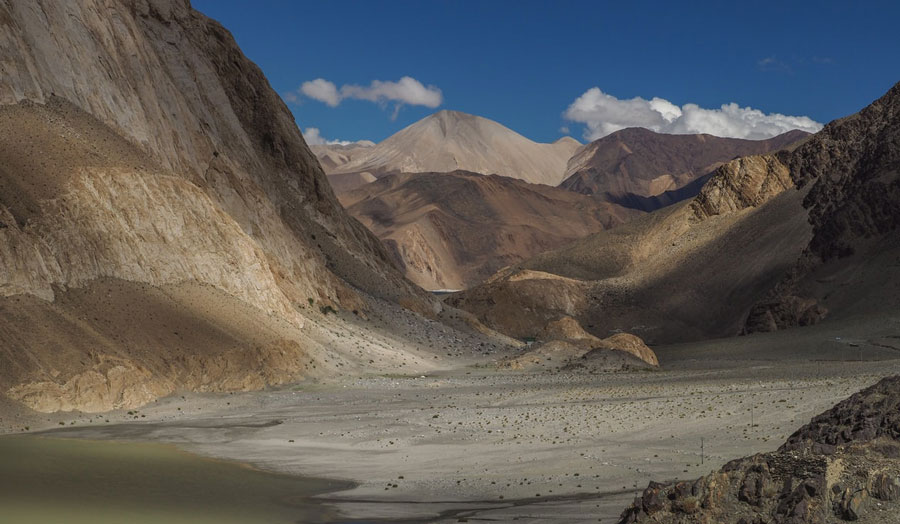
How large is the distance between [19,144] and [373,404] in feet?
50.4

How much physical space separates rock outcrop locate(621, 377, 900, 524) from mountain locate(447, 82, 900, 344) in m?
45.2

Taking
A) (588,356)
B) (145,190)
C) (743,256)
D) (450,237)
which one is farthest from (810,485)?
(450,237)

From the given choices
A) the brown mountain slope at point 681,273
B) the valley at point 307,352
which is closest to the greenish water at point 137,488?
the valley at point 307,352

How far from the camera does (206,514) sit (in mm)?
17609

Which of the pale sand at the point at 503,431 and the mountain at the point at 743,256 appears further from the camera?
the mountain at the point at 743,256

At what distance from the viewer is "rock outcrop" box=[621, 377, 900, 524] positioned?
11602 millimetres

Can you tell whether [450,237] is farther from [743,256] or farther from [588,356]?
[588,356]

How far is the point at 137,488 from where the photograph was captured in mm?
19734

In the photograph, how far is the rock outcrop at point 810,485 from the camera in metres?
11.6

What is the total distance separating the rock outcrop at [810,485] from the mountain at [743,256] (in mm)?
45165

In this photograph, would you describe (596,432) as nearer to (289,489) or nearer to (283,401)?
(289,489)

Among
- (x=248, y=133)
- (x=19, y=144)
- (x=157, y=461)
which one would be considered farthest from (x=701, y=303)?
A: (x=157, y=461)

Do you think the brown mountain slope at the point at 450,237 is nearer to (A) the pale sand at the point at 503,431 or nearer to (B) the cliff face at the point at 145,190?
(B) the cliff face at the point at 145,190

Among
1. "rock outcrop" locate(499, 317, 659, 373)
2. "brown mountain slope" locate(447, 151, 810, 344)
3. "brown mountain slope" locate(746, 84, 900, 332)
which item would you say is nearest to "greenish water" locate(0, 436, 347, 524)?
"rock outcrop" locate(499, 317, 659, 373)
